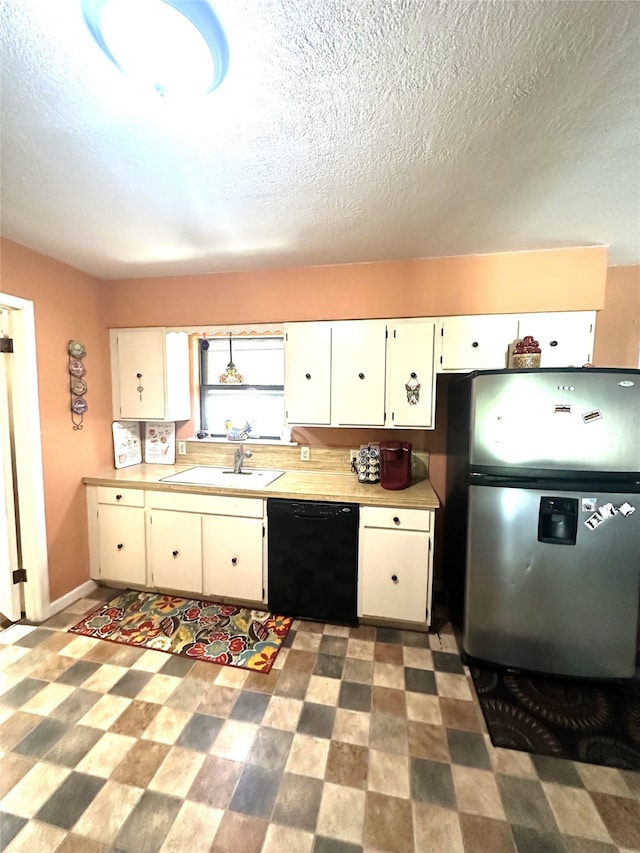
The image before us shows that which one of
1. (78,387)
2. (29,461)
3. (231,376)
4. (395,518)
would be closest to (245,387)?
(231,376)

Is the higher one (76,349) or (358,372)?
(76,349)

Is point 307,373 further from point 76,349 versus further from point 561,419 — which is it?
point 76,349

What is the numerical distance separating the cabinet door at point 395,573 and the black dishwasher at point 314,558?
0.08m

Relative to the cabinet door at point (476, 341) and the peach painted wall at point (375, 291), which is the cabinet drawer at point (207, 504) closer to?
the peach painted wall at point (375, 291)

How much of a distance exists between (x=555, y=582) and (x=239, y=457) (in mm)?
2193

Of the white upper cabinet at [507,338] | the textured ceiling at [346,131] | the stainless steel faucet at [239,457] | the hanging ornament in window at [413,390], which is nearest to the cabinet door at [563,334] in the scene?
the white upper cabinet at [507,338]

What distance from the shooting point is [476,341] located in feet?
7.07

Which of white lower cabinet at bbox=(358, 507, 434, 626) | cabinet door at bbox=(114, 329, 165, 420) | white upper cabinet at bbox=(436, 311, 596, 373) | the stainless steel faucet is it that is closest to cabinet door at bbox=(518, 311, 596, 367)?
white upper cabinet at bbox=(436, 311, 596, 373)

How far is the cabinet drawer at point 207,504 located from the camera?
2.23 meters

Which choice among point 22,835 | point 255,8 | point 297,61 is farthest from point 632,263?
point 22,835

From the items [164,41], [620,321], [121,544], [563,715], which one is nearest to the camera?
[164,41]

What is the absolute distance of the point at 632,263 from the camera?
2297mm

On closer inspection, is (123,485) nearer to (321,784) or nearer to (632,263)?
(321,784)

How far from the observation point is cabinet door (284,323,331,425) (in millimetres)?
2377
